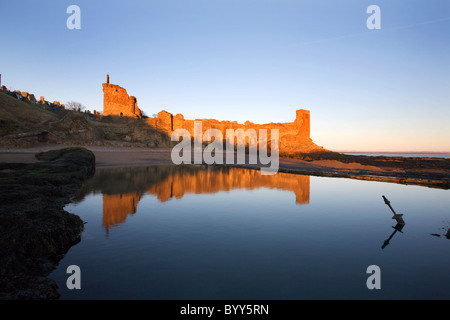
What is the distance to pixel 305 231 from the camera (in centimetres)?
799

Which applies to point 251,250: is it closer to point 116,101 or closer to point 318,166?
point 318,166

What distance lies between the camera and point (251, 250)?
6.29 m

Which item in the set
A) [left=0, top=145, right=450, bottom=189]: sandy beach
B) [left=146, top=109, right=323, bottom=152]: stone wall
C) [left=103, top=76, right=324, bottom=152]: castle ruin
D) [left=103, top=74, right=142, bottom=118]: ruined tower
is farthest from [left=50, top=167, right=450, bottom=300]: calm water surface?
[left=146, top=109, right=323, bottom=152]: stone wall

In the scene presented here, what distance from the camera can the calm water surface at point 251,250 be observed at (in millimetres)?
4488

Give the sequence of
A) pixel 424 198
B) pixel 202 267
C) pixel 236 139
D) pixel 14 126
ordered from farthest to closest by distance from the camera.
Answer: pixel 236 139 < pixel 14 126 < pixel 424 198 < pixel 202 267

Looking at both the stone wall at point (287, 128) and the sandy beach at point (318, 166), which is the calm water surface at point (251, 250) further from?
the stone wall at point (287, 128)

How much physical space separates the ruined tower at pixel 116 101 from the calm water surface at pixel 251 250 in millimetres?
41808

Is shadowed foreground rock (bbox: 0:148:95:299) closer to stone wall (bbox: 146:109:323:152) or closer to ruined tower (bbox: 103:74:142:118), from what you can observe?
Answer: ruined tower (bbox: 103:74:142:118)

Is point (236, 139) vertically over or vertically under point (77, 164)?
over

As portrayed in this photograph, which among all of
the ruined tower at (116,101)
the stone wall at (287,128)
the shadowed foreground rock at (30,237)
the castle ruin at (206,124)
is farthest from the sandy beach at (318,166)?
the stone wall at (287,128)

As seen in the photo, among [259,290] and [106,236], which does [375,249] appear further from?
[106,236]

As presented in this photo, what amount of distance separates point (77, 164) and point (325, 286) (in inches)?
644

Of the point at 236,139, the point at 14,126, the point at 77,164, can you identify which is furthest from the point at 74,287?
the point at 236,139
